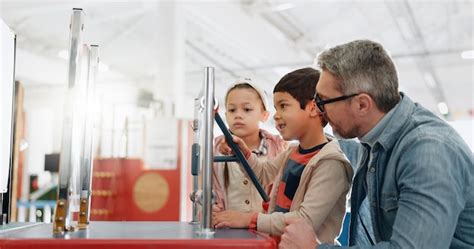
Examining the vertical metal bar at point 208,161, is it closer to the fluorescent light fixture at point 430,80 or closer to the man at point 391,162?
the man at point 391,162

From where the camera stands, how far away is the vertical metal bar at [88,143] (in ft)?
→ 4.60

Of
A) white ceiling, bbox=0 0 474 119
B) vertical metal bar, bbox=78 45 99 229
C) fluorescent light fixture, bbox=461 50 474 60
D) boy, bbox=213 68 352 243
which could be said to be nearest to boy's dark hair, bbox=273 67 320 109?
boy, bbox=213 68 352 243

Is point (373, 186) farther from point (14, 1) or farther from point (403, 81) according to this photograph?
point (403, 81)

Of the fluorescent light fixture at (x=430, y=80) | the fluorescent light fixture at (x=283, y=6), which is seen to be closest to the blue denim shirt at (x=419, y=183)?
the fluorescent light fixture at (x=283, y=6)

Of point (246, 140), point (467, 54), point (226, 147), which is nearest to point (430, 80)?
point (467, 54)

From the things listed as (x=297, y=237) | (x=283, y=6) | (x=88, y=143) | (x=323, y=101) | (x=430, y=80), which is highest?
(x=283, y=6)

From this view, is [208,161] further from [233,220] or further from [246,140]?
[246,140]

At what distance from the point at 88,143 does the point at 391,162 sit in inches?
34.0

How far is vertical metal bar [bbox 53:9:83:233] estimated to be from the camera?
117 centimetres

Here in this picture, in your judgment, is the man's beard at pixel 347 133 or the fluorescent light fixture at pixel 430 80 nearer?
the man's beard at pixel 347 133

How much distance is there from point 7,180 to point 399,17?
221 inches

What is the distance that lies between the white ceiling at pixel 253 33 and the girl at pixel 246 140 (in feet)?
12.7

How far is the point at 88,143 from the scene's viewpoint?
1488 mm

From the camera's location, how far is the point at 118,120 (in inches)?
241
